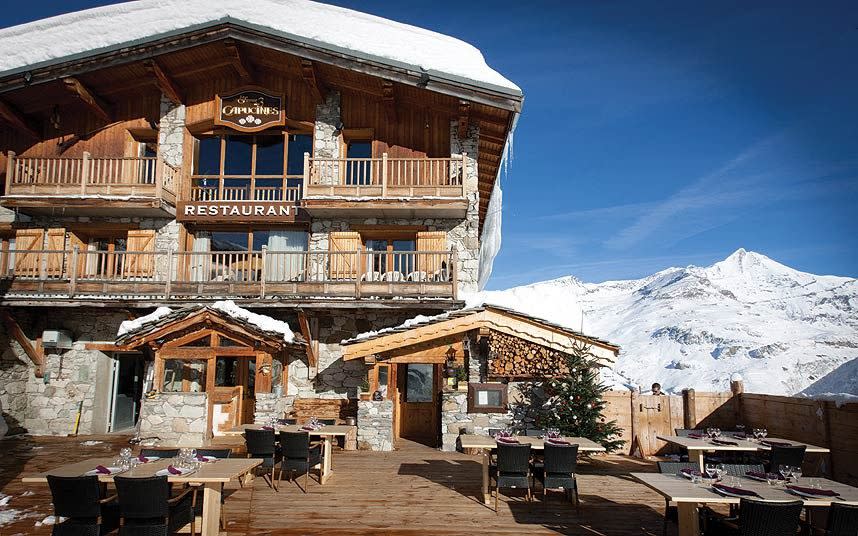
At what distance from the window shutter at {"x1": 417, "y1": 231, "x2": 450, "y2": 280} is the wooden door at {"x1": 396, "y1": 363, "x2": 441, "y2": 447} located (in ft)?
7.09

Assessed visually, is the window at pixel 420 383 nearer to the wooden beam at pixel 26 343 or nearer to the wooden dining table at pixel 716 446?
the wooden dining table at pixel 716 446

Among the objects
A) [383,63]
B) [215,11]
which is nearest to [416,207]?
[383,63]

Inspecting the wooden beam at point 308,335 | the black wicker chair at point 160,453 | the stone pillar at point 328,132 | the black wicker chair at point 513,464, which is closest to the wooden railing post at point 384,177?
the stone pillar at point 328,132

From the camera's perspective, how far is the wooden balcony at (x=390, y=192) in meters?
→ 13.2

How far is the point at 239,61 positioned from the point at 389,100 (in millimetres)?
3996

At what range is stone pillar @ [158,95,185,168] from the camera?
14.7 meters

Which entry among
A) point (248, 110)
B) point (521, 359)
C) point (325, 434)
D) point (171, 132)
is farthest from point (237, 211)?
point (521, 359)

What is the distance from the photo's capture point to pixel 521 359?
11.4m

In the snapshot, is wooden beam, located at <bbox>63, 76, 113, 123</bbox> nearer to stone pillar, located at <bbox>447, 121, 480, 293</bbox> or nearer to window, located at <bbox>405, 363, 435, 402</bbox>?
stone pillar, located at <bbox>447, 121, 480, 293</bbox>

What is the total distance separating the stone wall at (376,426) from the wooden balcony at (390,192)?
14.8 feet

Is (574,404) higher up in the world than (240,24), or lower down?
lower down

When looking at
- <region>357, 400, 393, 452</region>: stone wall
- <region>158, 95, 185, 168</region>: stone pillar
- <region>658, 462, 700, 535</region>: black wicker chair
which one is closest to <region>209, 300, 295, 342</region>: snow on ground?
<region>357, 400, 393, 452</region>: stone wall

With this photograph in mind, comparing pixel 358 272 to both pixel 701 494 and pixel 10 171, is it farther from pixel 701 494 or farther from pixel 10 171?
pixel 10 171

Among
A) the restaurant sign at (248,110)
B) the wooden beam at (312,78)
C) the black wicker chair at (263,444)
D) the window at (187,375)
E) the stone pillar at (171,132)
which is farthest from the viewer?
the restaurant sign at (248,110)
